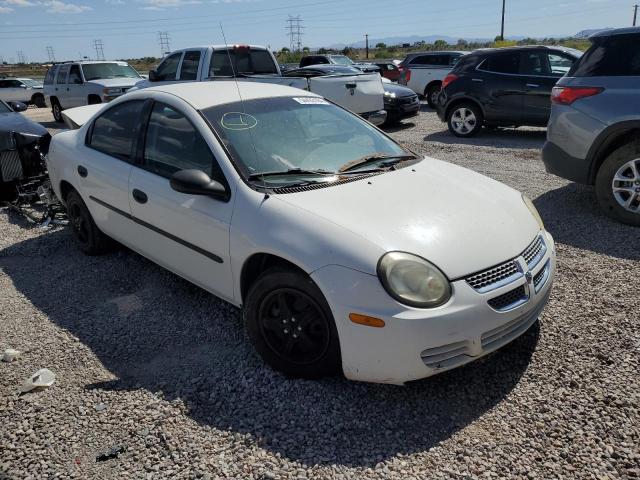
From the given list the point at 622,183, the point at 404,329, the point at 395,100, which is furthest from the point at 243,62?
the point at 404,329

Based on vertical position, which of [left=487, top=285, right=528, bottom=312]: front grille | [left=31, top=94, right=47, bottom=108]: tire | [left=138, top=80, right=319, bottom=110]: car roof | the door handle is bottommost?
[left=31, top=94, right=47, bottom=108]: tire

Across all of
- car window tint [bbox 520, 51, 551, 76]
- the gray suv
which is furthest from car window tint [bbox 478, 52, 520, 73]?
the gray suv

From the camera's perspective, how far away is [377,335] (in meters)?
2.53

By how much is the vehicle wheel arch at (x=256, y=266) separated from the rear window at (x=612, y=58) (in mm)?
4242

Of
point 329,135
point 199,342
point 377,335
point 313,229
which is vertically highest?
point 329,135

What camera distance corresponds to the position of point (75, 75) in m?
15.2

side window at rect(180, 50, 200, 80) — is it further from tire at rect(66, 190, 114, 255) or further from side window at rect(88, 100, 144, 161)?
side window at rect(88, 100, 144, 161)

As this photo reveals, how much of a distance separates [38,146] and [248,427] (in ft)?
18.4

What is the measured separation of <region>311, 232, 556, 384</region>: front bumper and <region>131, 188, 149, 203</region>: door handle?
1.71 m

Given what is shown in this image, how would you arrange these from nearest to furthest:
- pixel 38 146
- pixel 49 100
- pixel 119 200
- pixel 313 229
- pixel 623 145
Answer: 1. pixel 313 229
2. pixel 119 200
3. pixel 623 145
4. pixel 38 146
5. pixel 49 100

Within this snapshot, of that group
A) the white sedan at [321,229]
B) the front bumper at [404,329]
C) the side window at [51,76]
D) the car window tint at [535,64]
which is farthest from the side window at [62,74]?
the front bumper at [404,329]

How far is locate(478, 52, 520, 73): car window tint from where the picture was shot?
10.2 meters

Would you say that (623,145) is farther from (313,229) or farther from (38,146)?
(38,146)

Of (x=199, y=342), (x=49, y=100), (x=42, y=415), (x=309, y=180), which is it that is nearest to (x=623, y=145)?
(x=309, y=180)
